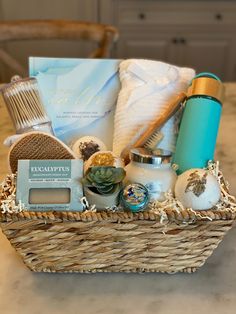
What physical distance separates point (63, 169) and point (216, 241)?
23 cm

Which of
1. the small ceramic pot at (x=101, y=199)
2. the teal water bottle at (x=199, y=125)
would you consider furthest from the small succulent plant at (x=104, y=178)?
the teal water bottle at (x=199, y=125)

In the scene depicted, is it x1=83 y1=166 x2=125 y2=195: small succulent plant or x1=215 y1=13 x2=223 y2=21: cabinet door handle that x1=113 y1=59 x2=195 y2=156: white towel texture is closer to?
x1=83 y1=166 x2=125 y2=195: small succulent plant

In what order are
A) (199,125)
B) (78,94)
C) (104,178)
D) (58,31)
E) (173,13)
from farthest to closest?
(173,13) → (58,31) → (78,94) → (199,125) → (104,178)

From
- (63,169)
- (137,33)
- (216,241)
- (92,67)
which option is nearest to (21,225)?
(63,169)

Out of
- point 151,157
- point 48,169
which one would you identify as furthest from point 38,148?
point 151,157

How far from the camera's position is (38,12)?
7.23 feet

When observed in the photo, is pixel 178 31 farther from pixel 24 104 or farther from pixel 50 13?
pixel 24 104

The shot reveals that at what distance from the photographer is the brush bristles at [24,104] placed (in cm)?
77

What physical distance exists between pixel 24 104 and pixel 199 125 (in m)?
0.29

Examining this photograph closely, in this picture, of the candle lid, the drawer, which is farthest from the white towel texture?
the drawer

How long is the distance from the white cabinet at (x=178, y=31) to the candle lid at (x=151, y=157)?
5.51 ft

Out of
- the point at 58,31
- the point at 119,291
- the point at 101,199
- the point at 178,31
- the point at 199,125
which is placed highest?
the point at 178,31

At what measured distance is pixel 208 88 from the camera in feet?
2.41

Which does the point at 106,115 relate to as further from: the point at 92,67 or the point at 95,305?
the point at 95,305
